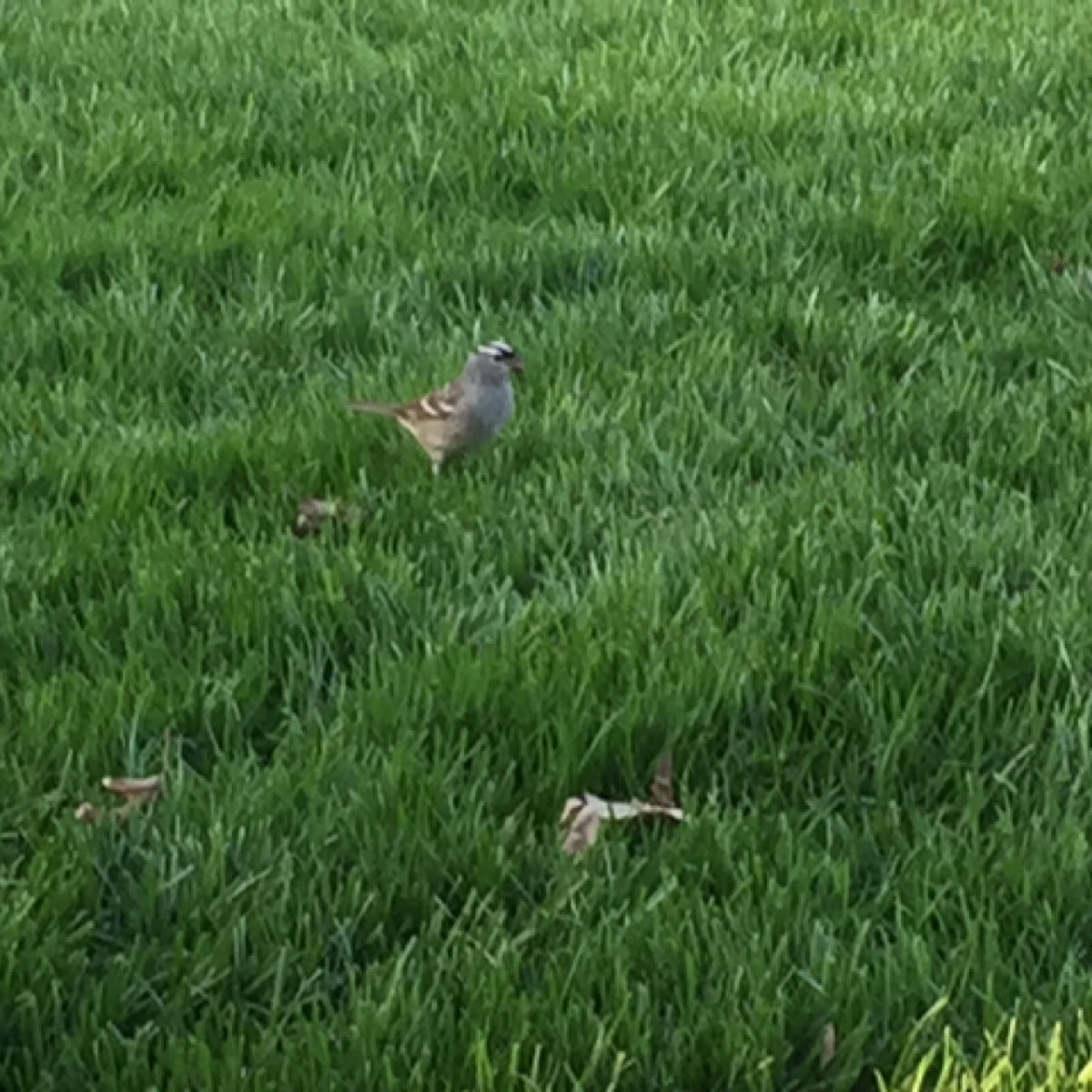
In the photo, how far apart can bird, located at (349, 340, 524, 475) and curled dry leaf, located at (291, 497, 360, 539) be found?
0.23m

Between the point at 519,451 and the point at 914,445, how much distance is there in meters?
0.78

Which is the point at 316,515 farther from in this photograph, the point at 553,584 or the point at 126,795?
the point at 126,795

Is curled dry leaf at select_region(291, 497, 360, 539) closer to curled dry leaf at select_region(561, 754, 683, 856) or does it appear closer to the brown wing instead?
the brown wing

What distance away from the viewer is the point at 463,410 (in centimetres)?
402

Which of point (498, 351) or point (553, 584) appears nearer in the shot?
point (553, 584)

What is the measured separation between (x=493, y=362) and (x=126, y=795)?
151cm

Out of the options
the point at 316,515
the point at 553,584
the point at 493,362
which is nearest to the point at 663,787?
the point at 553,584

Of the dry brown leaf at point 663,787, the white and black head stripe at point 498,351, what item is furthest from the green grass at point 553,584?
the white and black head stripe at point 498,351

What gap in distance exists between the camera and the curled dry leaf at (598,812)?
115 inches

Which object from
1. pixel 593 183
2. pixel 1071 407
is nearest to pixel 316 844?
pixel 1071 407

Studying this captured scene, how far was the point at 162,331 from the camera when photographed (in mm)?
4832

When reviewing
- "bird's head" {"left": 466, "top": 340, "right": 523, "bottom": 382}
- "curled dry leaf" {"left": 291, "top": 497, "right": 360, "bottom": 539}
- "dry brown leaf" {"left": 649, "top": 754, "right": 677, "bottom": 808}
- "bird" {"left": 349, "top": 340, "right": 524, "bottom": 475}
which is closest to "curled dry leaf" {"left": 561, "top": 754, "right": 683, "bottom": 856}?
"dry brown leaf" {"left": 649, "top": 754, "right": 677, "bottom": 808}

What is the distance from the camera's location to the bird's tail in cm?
425

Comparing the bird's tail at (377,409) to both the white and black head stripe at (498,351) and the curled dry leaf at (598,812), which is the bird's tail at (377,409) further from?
the curled dry leaf at (598,812)
